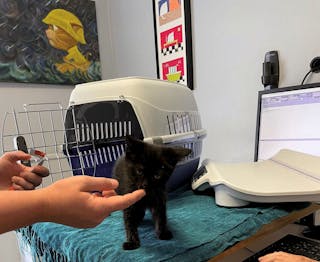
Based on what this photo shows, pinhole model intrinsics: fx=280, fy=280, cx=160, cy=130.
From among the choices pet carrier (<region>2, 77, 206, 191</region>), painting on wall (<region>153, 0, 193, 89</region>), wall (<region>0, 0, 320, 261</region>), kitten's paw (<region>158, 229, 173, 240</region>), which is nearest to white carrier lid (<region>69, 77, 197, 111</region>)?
pet carrier (<region>2, 77, 206, 191</region>)

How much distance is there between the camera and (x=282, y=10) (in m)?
0.95

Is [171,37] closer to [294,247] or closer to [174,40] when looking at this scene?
[174,40]

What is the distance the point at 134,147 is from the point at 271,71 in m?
0.71

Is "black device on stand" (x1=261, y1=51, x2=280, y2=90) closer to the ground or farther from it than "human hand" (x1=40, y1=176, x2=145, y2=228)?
farther from it

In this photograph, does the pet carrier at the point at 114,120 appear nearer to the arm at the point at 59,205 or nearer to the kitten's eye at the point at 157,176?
the kitten's eye at the point at 157,176

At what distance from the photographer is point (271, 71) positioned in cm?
97

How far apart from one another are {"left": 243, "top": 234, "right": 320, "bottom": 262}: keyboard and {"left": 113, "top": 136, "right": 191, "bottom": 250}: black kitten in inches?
9.2

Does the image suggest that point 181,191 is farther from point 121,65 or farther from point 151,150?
point 121,65

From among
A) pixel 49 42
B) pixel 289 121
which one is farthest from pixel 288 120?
pixel 49 42

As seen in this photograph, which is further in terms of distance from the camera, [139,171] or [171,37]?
[171,37]

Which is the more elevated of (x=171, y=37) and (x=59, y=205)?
(x=171, y=37)

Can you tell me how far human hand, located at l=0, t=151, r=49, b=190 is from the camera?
553 mm

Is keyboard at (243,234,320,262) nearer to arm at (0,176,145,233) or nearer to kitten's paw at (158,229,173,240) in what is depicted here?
kitten's paw at (158,229,173,240)

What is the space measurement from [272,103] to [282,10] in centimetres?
32
